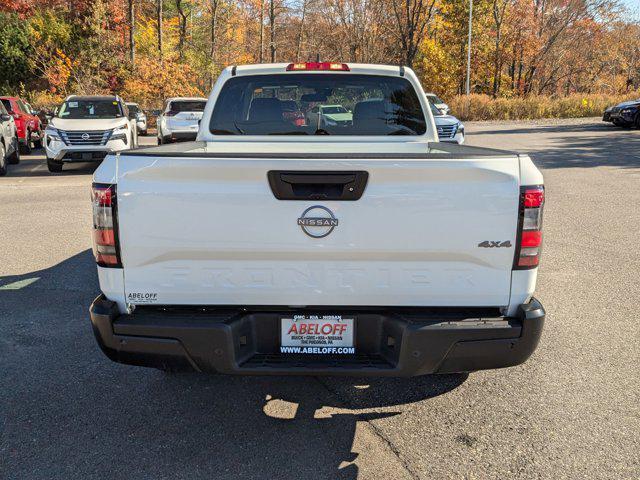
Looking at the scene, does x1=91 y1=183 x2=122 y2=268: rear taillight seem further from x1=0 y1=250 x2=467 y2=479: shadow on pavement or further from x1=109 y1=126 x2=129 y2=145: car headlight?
x1=109 y1=126 x2=129 y2=145: car headlight

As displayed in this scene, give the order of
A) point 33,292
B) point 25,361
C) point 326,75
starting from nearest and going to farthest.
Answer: point 25,361
point 326,75
point 33,292

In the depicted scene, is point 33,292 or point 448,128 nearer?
point 33,292

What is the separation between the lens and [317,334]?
2.91 meters

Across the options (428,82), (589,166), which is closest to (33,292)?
(589,166)

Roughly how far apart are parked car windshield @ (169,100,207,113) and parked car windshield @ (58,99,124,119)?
487 cm

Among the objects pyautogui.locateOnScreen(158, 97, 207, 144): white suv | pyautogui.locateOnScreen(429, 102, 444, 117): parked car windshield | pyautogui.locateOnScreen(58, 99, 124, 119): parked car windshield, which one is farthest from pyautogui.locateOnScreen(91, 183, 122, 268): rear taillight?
pyautogui.locateOnScreen(429, 102, 444, 117): parked car windshield

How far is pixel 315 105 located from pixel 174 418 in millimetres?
2793

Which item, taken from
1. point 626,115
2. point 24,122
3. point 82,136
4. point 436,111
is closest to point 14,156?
point 82,136

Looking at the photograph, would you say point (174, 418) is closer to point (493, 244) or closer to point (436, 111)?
point (493, 244)

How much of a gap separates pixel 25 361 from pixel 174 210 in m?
2.29

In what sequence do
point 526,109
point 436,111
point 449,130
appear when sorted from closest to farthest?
point 449,130, point 436,111, point 526,109

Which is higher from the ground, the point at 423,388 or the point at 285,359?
the point at 285,359

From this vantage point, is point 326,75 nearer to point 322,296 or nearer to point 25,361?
point 322,296

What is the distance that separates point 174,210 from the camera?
9.14ft
